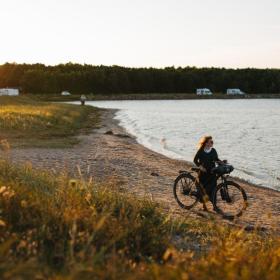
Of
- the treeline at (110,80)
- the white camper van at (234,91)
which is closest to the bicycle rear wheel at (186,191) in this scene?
the treeline at (110,80)

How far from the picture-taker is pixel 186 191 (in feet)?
39.6

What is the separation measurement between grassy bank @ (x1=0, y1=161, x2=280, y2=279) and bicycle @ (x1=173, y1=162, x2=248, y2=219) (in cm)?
328

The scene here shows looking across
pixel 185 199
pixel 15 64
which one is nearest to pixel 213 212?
pixel 185 199

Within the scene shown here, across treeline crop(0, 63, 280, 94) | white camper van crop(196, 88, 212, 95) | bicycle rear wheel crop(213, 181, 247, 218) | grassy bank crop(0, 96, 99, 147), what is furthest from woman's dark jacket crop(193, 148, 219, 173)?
white camper van crop(196, 88, 212, 95)

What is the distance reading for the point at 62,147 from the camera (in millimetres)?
24656

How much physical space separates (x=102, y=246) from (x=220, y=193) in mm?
6865

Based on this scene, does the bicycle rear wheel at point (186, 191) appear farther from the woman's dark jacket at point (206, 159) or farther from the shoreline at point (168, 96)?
the shoreline at point (168, 96)

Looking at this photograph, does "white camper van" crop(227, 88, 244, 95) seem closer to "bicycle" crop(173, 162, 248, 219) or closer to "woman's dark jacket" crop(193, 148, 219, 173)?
"bicycle" crop(173, 162, 248, 219)

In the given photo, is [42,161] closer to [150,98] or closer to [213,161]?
[213,161]

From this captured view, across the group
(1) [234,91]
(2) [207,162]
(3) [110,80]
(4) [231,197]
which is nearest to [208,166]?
(2) [207,162]

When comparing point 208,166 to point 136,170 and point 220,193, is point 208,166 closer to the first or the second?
point 220,193

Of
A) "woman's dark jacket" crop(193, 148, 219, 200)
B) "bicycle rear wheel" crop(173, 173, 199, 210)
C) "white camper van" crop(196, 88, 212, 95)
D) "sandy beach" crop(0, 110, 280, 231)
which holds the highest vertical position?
"white camper van" crop(196, 88, 212, 95)

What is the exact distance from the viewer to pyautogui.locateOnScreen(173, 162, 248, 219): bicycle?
11250 mm

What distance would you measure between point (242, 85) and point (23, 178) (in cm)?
19697
